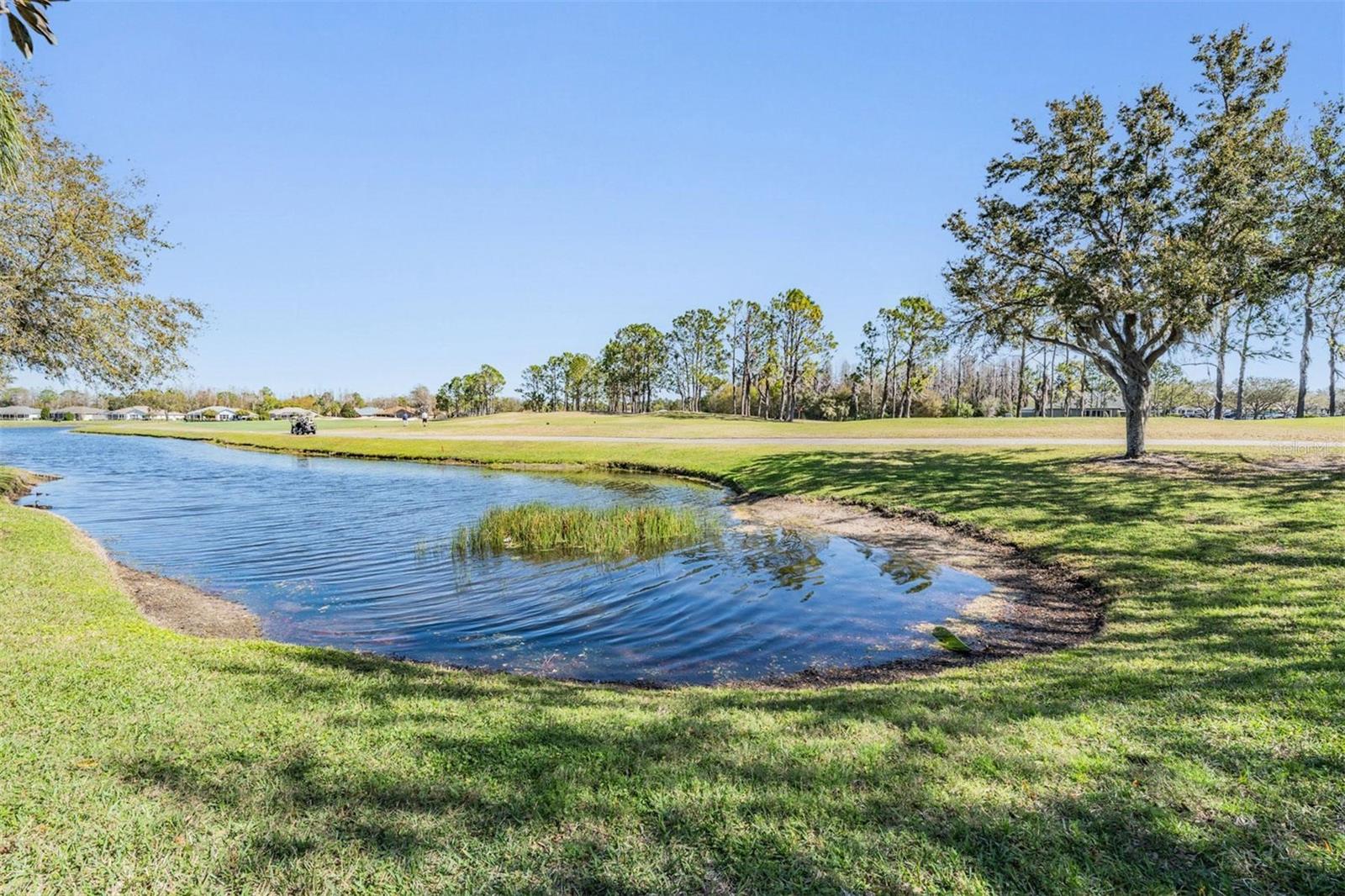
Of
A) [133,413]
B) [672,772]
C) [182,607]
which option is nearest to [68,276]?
[182,607]

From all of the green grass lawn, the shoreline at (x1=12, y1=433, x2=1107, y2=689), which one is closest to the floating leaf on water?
the shoreline at (x1=12, y1=433, x2=1107, y2=689)

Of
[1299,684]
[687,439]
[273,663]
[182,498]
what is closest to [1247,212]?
[1299,684]

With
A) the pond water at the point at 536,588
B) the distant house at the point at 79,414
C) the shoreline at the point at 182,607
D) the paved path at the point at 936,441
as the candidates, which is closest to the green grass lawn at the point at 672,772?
the shoreline at the point at 182,607

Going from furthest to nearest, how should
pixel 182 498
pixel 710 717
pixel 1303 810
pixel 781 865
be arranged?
1. pixel 182 498
2. pixel 710 717
3. pixel 1303 810
4. pixel 781 865

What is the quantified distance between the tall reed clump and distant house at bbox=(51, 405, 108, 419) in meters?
161

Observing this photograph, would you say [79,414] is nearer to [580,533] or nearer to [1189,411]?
[580,533]

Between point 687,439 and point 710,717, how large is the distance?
30560 mm

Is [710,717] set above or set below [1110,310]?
below

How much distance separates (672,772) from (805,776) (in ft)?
2.47

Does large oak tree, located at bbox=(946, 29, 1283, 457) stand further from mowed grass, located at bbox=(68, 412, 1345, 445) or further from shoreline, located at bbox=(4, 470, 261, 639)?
shoreline, located at bbox=(4, 470, 261, 639)

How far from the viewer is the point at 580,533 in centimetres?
1378

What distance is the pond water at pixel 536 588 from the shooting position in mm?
7348

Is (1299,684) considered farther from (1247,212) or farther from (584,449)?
(584,449)

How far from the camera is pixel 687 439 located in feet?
115
